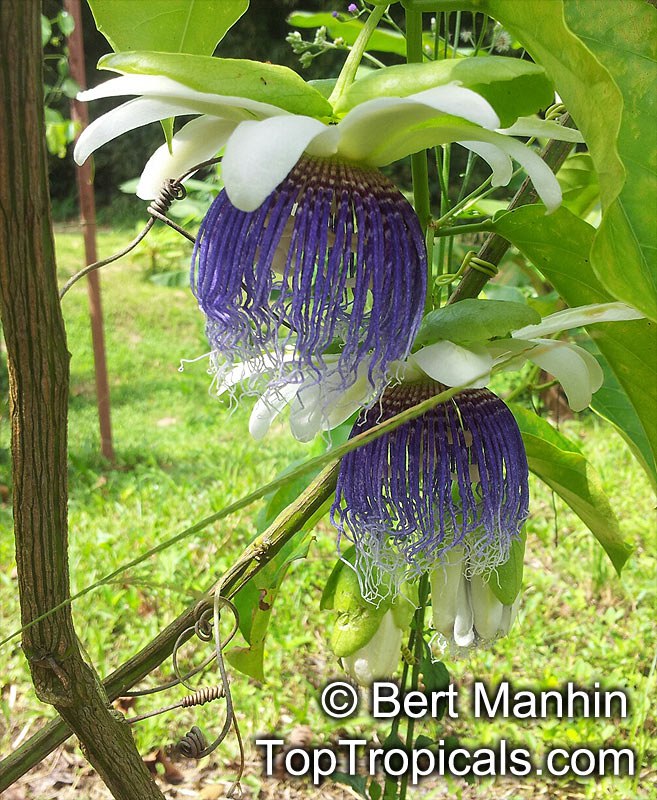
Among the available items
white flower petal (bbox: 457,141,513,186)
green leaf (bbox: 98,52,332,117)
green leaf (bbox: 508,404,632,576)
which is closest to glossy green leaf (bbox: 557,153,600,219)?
green leaf (bbox: 508,404,632,576)

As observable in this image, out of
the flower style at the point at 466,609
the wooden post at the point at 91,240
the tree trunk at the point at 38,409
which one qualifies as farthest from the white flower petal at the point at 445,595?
the wooden post at the point at 91,240

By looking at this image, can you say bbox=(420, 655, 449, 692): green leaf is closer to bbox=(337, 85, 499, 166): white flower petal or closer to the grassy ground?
the grassy ground

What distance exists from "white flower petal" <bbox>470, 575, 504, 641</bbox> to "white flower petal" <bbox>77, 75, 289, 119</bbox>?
1.18ft

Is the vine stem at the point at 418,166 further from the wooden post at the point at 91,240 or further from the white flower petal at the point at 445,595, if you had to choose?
the wooden post at the point at 91,240

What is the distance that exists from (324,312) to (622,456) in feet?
6.44

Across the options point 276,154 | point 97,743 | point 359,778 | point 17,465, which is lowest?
point 359,778

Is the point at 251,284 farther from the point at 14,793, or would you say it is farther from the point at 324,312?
the point at 14,793

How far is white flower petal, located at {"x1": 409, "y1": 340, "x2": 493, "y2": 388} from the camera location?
1.53 feet

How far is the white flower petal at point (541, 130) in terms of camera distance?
1.45 ft

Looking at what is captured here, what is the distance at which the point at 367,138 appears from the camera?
1.34 feet

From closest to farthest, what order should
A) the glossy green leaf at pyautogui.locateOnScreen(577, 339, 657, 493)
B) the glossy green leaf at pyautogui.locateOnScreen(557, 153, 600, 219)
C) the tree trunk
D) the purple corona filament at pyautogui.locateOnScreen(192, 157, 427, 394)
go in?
the tree trunk, the purple corona filament at pyautogui.locateOnScreen(192, 157, 427, 394), the glossy green leaf at pyautogui.locateOnScreen(577, 339, 657, 493), the glossy green leaf at pyautogui.locateOnScreen(557, 153, 600, 219)

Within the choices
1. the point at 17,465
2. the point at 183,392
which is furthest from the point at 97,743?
the point at 183,392

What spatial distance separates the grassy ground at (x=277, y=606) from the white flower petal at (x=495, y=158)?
13.2 inches

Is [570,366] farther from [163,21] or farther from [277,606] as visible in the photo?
[277,606]
